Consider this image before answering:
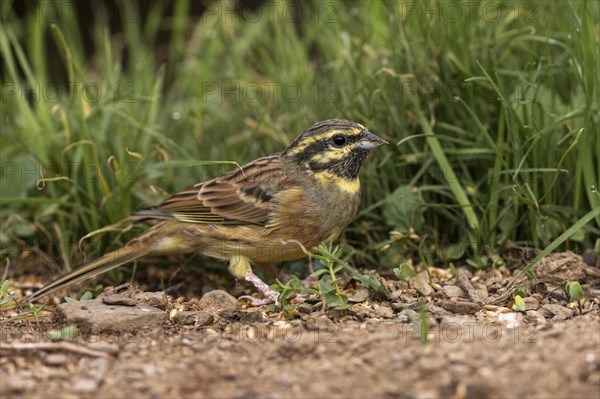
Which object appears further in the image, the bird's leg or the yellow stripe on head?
the yellow stripe on head

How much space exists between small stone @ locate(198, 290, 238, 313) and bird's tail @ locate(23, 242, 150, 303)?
83cm

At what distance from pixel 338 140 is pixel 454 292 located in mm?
1130

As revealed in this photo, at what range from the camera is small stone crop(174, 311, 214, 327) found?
423 cm

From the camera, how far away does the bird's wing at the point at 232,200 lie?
204 inches

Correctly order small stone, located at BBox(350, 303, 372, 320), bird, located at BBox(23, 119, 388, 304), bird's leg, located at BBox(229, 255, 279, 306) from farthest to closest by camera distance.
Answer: bird, located at BBox(23, 119, 388, 304), bird's leg, located at BBox(229, 255, 279, 306), small stone, located at BBox(350, 303, 372, 320)

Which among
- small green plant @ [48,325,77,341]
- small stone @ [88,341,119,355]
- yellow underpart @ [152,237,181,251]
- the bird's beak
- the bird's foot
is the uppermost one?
the bird's beak

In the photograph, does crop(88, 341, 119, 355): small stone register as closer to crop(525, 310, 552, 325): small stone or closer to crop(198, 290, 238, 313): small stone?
crop(198, 290, 238, 313): small stone

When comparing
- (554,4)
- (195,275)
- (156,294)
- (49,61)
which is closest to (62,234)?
(195,275)

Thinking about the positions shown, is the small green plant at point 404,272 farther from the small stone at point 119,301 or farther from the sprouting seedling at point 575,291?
the small stone at point 119,301

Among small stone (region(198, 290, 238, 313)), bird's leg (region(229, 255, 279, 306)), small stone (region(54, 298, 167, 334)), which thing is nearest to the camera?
small stone (region(54, 298, 167, 334))

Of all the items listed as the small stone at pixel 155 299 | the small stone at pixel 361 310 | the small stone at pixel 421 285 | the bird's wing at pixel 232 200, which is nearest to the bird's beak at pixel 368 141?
the bird's wing at pixel 232 200

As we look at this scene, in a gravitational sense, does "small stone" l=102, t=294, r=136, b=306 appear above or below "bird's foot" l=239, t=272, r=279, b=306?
above

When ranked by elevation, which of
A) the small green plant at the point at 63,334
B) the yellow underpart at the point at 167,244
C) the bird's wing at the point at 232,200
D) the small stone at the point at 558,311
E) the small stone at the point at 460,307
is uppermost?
the bird's wing at the point at 232,200

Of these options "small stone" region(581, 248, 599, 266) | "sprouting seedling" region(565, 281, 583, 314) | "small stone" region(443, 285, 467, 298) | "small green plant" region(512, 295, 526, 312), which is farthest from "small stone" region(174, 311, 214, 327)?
"small stone" region(581, 248, 599, 266)
